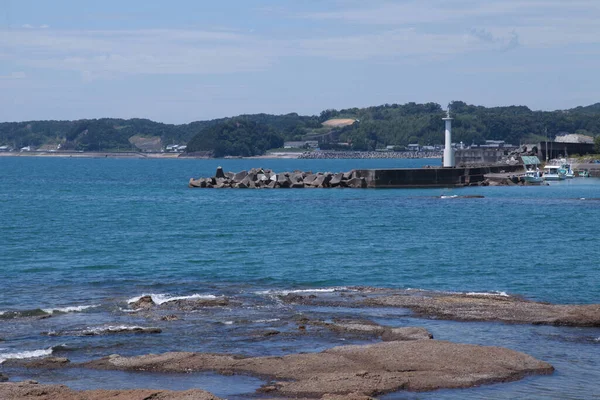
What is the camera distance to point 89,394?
A: 13.0m

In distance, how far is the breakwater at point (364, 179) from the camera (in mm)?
75375

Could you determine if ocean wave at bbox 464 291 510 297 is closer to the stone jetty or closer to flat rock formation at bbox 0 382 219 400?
flat rock formation at bbox 0 382 219 400

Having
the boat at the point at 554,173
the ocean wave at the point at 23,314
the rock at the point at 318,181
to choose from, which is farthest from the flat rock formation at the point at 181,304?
the boat at the point at 554,173

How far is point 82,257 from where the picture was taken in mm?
32281

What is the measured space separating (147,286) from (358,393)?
1311 cm

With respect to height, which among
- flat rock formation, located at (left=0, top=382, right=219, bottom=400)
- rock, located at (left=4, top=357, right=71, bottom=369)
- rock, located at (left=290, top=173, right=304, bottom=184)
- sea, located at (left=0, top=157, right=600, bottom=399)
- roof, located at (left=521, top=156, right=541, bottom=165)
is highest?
roof, located at (left=521, top=156, right=541, bottom=165)

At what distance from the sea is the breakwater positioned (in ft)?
43.1

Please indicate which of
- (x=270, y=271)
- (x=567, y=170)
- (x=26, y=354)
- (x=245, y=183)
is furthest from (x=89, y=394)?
(x=567, y=170)

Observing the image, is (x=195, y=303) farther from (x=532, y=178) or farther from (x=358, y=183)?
(x=532, y=178)

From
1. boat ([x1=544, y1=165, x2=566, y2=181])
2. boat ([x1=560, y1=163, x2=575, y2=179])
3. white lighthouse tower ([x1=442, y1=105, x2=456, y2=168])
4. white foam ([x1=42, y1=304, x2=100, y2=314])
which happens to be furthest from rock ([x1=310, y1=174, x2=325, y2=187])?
white foam ([x1=42, y1=304, x2=100, y2=314])

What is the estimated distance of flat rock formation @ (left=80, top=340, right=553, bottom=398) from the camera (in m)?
14.0

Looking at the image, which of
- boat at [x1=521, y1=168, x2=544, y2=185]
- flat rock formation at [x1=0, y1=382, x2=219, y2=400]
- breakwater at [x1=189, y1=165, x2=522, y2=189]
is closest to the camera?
flat rock formation at [x1=0, y1=382, x2=219, y2=400]

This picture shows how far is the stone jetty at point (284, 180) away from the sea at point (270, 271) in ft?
46.2

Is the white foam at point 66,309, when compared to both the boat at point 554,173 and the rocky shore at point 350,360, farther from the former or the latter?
the boat at point 554,173
